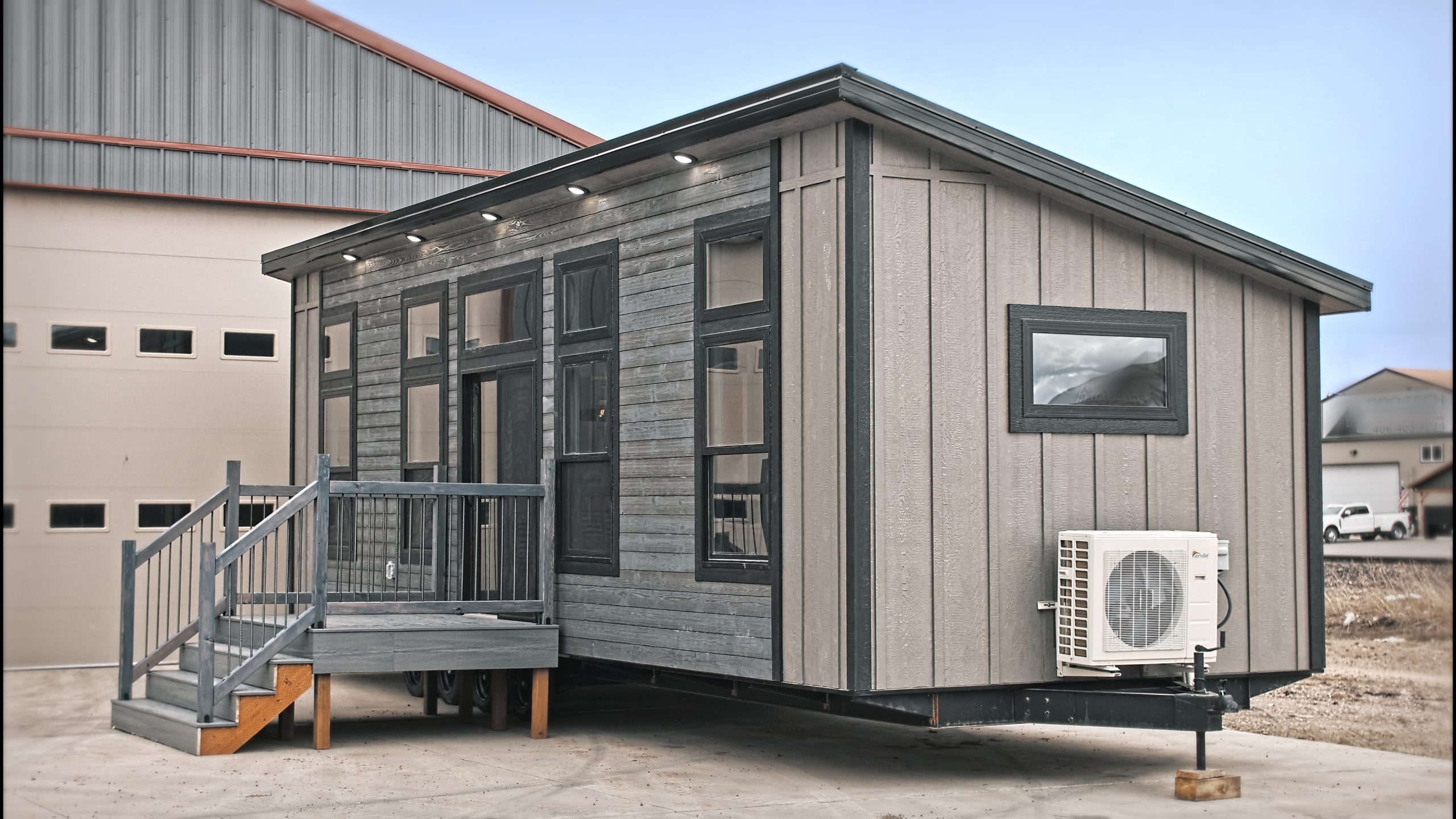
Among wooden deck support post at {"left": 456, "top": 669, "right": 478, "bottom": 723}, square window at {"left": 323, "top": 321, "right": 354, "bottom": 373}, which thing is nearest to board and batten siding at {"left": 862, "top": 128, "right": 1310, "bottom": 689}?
wooden deck support post at {"left": 456, "top": 669, "right": 478, "bottom": 723}

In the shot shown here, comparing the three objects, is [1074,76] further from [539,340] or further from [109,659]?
[109,659]

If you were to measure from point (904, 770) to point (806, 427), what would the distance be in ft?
7.12

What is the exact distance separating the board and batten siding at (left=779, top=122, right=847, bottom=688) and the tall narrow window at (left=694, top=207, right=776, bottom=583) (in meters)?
0.16

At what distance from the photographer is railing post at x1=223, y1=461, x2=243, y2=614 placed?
10023mm

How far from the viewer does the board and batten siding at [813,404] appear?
764cm

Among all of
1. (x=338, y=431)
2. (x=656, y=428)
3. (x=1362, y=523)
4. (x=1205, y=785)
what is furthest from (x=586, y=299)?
(x=1362, y=523)

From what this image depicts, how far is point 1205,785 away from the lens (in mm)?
7434

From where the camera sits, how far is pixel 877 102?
7434 mm

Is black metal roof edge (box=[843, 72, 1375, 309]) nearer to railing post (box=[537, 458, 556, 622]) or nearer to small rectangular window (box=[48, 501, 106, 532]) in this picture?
railing post (box=[537, 458, 556, 622])

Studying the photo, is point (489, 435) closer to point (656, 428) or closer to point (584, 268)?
point (584, 268)

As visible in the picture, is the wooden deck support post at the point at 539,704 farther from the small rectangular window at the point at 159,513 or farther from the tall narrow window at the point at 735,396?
the small rectangular window at the point at 159,513

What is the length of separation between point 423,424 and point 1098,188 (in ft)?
19.1

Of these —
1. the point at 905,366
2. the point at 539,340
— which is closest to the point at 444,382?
the point at 539,340

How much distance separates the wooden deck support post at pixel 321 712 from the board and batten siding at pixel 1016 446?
12.0 feet
